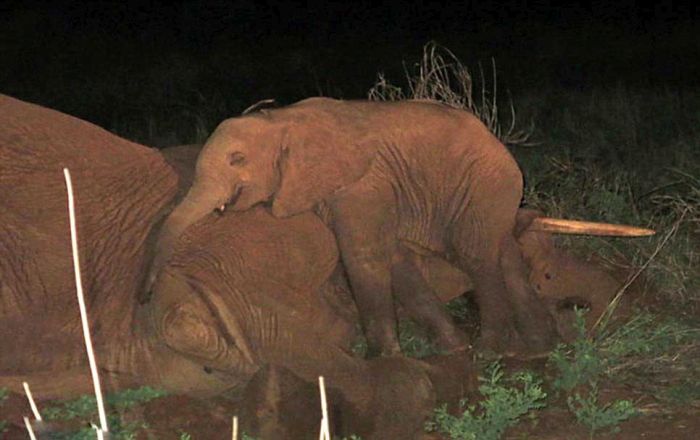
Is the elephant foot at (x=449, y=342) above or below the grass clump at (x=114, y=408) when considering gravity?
below

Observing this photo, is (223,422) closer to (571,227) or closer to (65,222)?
(65,222)

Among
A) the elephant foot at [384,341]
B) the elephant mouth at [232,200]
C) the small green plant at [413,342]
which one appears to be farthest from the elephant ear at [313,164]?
the small green plant at [413,342]

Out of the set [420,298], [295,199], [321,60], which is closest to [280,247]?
[295,199]

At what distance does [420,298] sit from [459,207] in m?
0.42

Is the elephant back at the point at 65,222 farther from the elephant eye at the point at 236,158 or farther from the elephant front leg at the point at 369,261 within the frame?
the elephant front leg at the point at 369,261

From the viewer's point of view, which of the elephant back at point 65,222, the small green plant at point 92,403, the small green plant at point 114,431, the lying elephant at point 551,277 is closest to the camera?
the small green plant at point 114,431

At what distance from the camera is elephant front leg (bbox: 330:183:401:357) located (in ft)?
17.4

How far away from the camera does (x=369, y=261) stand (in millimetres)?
5344

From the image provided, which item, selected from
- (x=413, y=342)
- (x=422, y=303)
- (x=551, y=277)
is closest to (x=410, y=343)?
(x=413, y=342)

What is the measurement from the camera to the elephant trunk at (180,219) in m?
4.95

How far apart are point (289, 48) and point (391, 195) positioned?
1559 cm

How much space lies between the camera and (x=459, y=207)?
5.75 metres

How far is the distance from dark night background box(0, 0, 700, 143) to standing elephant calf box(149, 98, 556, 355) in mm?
6213

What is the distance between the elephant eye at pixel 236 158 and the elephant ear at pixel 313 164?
0.18 metres
